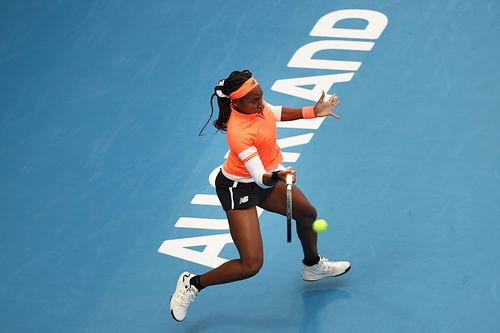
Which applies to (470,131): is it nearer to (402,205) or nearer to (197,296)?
(402,205)

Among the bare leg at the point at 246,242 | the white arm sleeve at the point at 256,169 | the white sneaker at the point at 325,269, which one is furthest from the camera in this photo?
the white sneaker at the point at 325,269

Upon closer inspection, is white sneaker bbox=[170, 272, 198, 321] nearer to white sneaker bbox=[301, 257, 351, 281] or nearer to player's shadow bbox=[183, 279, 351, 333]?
player's shadow bbox=[183, 279, 351, 333]

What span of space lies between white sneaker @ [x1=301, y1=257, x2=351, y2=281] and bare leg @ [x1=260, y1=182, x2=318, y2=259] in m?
0.24

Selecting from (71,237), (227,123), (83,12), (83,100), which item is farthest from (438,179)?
(83,12)

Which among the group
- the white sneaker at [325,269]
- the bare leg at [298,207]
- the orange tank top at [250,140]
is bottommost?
the white sneaker at [325,269]

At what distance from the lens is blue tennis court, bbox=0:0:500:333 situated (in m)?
6.73

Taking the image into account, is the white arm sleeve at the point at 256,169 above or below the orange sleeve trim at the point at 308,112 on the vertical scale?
below

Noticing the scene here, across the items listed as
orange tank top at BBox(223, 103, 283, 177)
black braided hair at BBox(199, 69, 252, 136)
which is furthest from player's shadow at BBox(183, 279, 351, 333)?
black braided hair at BBox(199, 69, 252, 136)

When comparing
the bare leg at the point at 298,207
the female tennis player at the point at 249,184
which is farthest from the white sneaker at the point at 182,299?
the bare leg at the point at 298,207

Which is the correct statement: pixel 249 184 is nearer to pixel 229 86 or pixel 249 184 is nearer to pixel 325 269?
pixel 229 86

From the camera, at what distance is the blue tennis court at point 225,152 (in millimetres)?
6734

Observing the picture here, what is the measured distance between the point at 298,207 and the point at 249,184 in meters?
0.39

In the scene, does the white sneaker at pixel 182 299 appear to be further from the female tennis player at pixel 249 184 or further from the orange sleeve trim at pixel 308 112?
the orange sleeve trim at pixel 308 112

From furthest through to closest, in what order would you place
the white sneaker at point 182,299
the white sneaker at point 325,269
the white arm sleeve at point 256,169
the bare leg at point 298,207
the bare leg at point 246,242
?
the white sneaker at point 325,269
the white sneaker at point 182,299
the bare leg at point 298,207
the bare leg at point 246,242
the white arm sleeve at point 256,169
